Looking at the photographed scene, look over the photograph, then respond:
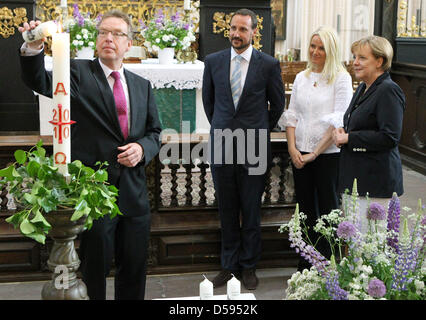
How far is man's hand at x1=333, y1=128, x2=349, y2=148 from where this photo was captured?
356 centimetres

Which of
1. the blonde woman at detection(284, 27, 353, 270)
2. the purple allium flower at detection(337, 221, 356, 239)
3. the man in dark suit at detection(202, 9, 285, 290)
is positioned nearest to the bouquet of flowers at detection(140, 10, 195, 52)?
the man in dark suit at detection(202, 9, 285, 290)

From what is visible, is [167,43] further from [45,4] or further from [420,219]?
[420,219]

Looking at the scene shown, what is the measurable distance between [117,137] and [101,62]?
1.13ft

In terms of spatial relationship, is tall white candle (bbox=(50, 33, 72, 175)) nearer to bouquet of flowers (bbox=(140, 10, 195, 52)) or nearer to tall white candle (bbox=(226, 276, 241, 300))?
tall white candle (bbox=(226, 276, 241, 300))

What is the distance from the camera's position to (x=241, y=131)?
3.92 meters

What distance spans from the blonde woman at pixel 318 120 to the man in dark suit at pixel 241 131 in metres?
0.15

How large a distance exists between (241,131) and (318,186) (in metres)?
0.62

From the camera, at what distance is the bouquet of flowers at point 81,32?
668cm

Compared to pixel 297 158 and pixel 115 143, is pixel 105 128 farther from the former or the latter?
pixel 297 158

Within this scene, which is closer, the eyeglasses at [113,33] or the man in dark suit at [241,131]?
the eyeglasses at [113,33]

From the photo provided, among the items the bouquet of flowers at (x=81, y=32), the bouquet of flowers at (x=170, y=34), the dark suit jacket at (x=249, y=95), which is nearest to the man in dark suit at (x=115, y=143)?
the dark suit jacket at (x=249, y=95)

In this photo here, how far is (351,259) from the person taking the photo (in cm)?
164

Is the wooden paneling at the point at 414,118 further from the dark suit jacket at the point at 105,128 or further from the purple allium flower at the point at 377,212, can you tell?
the purple allium flower at the point at 377,212

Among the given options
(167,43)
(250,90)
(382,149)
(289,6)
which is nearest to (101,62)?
(250,90)
